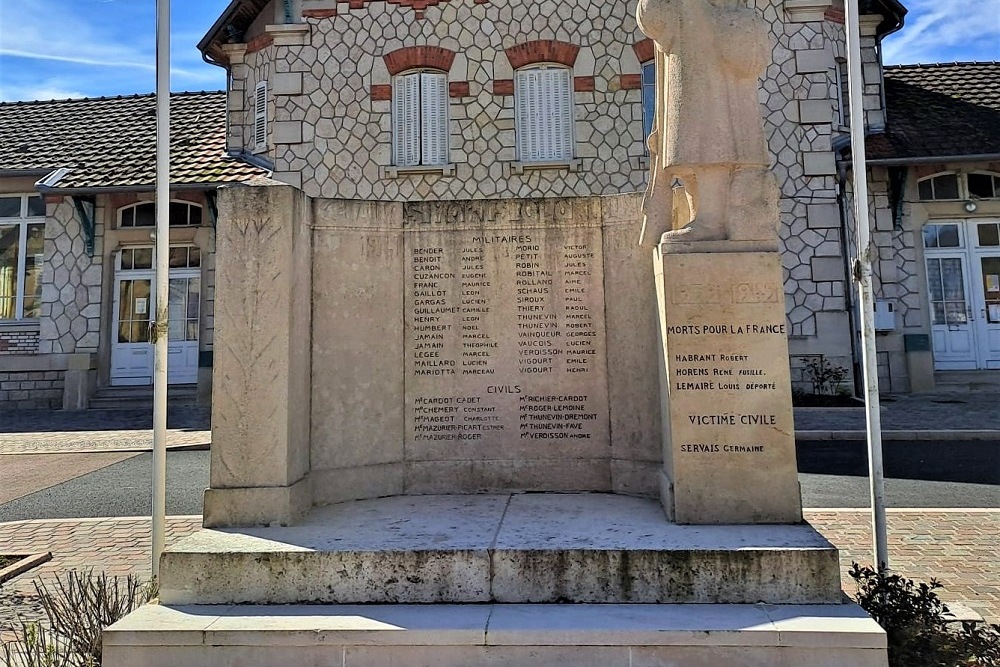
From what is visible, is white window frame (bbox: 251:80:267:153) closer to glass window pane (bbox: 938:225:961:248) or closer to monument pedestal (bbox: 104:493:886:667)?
monument pedestal (bbox: 104:493:886:667)

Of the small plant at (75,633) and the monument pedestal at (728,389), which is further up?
the monument pedestal at (728,389)

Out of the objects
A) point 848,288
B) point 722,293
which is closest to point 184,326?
point 848,288

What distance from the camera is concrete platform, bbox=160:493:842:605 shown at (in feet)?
10.5

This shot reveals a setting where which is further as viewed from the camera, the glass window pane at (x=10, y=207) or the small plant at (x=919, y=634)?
the glass window pane at (x=10, y=207)

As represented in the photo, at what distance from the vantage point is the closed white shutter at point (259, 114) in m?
14.5

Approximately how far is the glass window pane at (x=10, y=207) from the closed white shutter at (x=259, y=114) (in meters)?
6.50

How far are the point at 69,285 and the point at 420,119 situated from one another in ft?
29.8

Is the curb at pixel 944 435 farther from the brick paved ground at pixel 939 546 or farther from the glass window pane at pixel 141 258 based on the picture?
the glass window pane at pixel 141 258

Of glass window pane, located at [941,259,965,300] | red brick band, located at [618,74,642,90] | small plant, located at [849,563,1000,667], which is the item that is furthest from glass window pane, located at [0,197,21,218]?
glass window pane, located at [941,259,965,300]

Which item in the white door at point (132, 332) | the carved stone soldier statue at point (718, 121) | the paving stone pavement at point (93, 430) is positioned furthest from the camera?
the white door at point (132, 332)

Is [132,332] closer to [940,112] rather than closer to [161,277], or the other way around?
[161,277]

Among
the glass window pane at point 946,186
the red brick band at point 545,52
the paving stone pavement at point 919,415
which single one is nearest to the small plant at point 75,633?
the paving stone pavement at point 919,415

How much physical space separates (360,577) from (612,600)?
126 cm

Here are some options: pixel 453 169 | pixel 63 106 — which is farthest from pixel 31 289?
pixel 453 169
